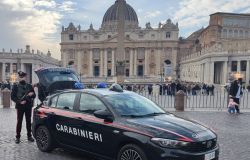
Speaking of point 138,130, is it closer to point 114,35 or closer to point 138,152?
point 138,152

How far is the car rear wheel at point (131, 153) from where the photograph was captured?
17.9 ft

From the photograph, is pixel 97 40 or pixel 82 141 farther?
pixel 97 40

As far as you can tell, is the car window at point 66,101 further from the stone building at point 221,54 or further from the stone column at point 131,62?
the stone column at point 131,62

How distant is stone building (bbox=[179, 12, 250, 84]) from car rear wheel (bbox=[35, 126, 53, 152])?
4229 cm

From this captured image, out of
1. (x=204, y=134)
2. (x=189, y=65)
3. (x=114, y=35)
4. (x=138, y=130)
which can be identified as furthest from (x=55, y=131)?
(x=114, y=35)

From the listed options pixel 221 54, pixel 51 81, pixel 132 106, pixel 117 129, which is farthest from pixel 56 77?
pixel 221 54

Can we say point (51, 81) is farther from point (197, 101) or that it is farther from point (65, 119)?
point (197, 101)

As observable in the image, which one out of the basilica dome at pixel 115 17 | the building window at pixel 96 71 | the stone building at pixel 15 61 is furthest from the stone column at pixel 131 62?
the stone building at pixel 15 61

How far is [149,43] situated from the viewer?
107 metres

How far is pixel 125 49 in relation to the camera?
107 meters

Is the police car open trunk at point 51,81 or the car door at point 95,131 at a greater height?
the police car open trunk at point 51,81

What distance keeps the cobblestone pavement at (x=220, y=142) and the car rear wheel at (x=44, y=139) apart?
135mm

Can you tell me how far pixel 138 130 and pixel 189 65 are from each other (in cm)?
9038

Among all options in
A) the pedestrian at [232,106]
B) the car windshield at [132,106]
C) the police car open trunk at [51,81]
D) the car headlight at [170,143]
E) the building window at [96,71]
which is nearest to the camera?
the car headlight at [170,143]
